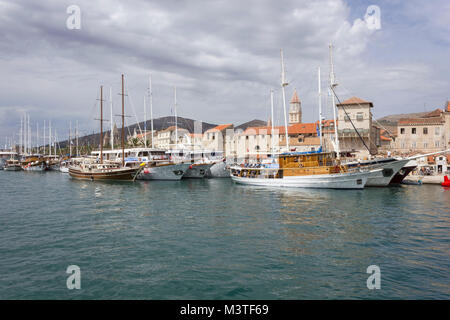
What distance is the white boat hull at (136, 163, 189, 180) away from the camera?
4281cm

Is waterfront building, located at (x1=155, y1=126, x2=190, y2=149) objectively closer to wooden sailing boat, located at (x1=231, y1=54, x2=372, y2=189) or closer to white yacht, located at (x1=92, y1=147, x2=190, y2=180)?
white yacht, located at (x1=92, y1=147, x2=190, y2=180)

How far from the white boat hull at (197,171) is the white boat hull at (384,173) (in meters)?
25.5

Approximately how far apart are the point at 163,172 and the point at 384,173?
29987 millimetres

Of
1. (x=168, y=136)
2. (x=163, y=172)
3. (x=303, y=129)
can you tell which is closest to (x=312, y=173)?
(x=163, y=172)

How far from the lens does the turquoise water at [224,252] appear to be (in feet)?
26.8

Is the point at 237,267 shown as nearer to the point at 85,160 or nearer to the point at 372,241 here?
the point at 372,241

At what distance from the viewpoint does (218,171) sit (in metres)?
53.5

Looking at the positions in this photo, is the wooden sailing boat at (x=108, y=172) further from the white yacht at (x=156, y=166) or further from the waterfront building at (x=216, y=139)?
the waterfront building at (x=216, y=139)

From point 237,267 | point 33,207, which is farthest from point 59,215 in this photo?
point 237,267

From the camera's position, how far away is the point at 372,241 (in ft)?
41.3

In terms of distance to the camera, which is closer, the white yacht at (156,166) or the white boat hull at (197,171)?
the white yacht at (156,166)

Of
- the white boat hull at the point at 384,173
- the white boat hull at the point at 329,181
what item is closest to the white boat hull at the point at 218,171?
the white boat hull at the point at 329,181

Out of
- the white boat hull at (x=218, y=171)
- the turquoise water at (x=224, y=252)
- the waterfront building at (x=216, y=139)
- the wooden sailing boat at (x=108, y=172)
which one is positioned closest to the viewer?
the turquoise water at (x=224, y=252)
